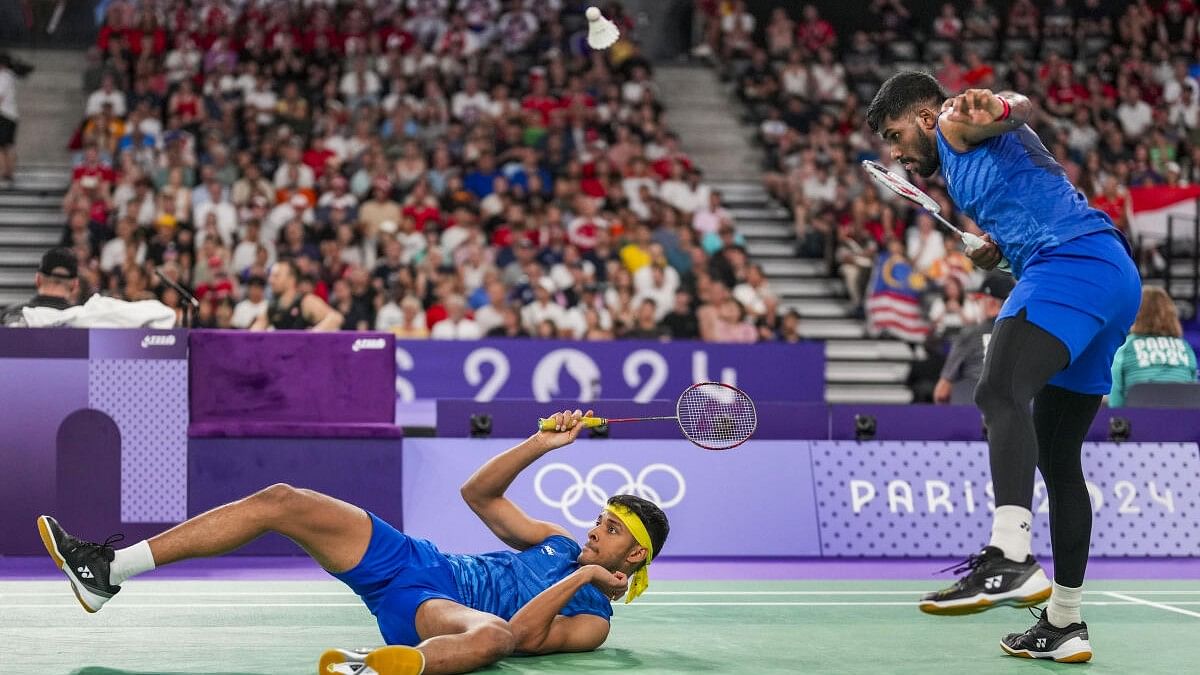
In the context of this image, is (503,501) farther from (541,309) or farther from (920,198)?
(541,309)

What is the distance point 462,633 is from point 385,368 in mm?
4185

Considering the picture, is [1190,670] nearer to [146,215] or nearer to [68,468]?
[68,468]

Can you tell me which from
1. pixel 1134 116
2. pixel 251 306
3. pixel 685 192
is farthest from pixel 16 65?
pixel 1134 116

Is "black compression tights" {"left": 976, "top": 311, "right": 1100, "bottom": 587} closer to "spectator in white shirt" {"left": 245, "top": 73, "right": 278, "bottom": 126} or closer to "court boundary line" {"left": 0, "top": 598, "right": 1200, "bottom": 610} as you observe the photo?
"court boundary line" {"left": 0, "top": 598, "right": 1200, "bottom": 610}

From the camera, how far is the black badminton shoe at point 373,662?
435 centimetres

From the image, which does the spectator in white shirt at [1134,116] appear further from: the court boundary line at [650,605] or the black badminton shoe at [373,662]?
the black badminton shoe at [373,662]

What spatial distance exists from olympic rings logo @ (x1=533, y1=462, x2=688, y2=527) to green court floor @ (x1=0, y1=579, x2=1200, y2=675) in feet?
3.94

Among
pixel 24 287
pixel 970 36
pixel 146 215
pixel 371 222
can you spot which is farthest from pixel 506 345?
pixel 970 36

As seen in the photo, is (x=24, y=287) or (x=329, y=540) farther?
(x=24, y=287)

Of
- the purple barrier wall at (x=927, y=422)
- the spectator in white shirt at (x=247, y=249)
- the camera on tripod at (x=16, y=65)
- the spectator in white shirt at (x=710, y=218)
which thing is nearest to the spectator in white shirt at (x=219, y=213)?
the spectator in white shirt at (x=247, y=249)

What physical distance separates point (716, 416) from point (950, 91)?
10927 millimetres

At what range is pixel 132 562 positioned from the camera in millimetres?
4840

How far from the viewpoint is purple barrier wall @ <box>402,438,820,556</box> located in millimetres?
8781

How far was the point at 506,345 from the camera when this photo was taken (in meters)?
12.3
